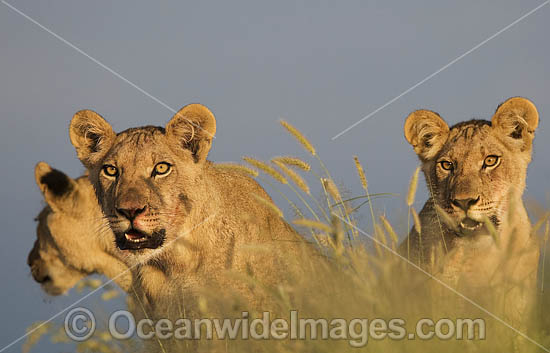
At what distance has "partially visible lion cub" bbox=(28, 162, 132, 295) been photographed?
25.0 feet

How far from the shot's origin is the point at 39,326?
21.7 feet

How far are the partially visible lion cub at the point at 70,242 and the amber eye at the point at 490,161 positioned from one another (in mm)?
3735

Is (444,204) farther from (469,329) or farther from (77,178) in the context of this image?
(77,178)

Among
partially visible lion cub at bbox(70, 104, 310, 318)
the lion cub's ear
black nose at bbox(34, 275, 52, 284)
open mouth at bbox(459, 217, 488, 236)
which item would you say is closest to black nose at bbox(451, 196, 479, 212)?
open mouth at bbox(459, 217, 488, 236)

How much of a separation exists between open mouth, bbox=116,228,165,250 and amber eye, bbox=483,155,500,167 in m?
3.06

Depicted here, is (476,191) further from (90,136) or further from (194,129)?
(90,136)

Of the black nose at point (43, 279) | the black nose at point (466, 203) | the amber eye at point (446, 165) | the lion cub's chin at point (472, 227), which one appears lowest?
the black nose at point (43, 279)

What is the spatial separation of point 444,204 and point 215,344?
2420mm

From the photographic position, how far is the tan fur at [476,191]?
6.41 metres

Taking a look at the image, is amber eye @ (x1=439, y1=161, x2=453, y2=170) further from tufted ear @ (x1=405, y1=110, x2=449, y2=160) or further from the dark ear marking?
the dark ear marking

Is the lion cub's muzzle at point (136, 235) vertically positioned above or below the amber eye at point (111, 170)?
below

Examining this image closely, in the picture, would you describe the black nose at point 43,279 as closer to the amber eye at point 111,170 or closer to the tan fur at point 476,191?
the amber eye at point 111,170

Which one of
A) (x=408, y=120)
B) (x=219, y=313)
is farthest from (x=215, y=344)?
(x=408, y=120)

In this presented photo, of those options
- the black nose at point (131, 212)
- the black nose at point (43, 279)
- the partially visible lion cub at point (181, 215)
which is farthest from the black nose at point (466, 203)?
the black nose at point (43, 279)
